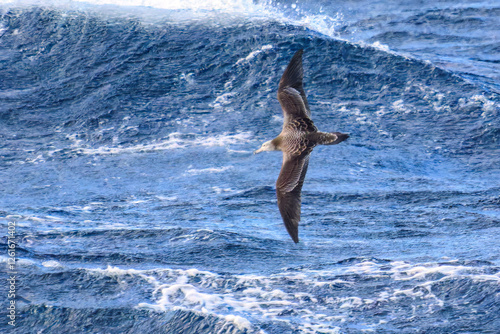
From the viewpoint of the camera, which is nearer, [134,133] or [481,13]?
[134,133]

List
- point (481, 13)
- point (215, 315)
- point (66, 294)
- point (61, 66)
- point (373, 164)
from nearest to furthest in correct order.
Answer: point (215, 315)
point (66, 294)
point (373, 164)
point (61, 66)
point (481, 13)

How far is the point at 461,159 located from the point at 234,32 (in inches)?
363

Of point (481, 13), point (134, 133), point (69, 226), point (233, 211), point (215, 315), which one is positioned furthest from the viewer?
point (481, 13)

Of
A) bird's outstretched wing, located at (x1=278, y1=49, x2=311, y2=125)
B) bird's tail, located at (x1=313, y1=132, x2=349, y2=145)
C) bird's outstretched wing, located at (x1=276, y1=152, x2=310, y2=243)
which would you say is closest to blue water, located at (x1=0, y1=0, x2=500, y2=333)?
bird's outstretched wing, located at (x1=276, y1=152, x2=310, y2=243)

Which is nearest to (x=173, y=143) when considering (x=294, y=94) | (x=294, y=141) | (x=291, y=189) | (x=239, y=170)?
(x=239, y=170)

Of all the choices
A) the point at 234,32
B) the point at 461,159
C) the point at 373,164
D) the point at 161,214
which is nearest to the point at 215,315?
the point at 161,214

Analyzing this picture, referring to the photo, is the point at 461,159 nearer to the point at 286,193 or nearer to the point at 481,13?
the point at 286,193

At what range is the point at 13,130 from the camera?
2045 centimetres

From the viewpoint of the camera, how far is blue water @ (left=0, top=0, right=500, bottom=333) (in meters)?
10.6

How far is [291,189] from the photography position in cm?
1074

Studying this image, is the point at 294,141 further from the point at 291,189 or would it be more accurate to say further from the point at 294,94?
the point at 291,189

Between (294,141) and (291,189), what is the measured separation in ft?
3.27

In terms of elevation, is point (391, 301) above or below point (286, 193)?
below

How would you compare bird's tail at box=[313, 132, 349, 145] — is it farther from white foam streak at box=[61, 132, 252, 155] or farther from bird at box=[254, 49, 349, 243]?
white foam streak at box=[61, 132, 252, 155]
